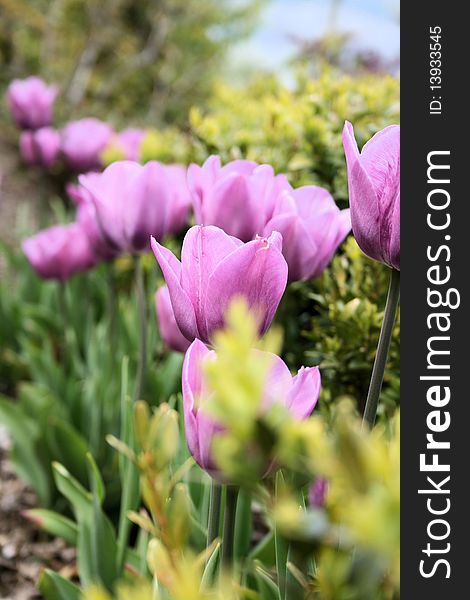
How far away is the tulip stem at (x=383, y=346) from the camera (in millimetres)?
690

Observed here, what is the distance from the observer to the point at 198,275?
0.73 m

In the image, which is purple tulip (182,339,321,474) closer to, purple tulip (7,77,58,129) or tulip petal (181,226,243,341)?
tulip petal (181,226,243,341)

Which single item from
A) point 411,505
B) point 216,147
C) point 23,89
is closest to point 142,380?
point 216,147

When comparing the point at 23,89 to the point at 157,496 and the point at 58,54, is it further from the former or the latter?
the point at 58,54

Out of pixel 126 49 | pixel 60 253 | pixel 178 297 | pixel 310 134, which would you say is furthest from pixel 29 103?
pixel 126 49

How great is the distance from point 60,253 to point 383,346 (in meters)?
1.45

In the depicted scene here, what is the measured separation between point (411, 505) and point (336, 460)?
25cm

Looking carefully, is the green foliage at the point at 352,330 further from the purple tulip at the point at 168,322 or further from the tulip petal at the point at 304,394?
the tulip petal at the point at 304,394

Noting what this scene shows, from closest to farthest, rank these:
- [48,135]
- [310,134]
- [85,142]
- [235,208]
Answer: [235,208]
[310,134]
[85,142]
[48,135]

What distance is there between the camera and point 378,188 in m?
0.71

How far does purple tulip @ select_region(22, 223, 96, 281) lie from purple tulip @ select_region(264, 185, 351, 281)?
1017 millimetres

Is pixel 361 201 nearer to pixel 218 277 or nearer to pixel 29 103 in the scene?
A: pixel 218 277

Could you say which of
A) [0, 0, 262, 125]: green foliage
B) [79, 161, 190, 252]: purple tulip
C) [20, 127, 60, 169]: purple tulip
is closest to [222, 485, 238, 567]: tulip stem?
[79, 161, 190, 252]: purple tulip

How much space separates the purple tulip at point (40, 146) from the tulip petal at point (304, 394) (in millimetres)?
2412
